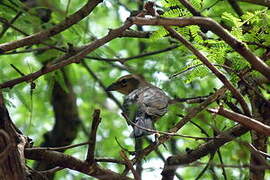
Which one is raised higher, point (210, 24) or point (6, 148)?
point (210, 24)

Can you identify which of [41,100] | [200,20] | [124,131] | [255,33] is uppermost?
[41,100]

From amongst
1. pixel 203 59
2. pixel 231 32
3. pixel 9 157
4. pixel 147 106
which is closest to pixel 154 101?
pixel 147 106

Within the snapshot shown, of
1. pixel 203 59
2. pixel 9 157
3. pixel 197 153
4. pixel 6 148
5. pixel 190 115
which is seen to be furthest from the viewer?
pixel 197 153

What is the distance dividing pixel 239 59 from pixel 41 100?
4481 millimetres

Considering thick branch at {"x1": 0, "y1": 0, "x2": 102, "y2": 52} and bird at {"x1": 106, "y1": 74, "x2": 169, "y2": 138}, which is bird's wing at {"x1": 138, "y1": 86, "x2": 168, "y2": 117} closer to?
bird at {"x1": 106, "y1": 74, "x2": 169, "y2": 138}

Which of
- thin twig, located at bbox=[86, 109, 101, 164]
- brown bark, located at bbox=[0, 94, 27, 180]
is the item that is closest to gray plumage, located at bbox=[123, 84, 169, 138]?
thin twig, located at bbox=[86, 109, 101, 164]

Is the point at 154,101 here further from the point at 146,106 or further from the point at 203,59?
the point at 203,59

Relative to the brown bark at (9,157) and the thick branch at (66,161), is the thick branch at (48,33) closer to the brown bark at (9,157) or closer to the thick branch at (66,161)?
the brown bark at (9,157)

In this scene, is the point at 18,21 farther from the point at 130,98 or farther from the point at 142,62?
the point at 142,62

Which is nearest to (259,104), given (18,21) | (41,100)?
(18,21)

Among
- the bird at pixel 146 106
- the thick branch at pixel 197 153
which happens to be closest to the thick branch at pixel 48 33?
the bird at pixel 146 106

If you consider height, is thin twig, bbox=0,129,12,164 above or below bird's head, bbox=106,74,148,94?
below

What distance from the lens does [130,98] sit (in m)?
5.73

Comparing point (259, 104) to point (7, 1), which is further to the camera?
point (7, 1)
